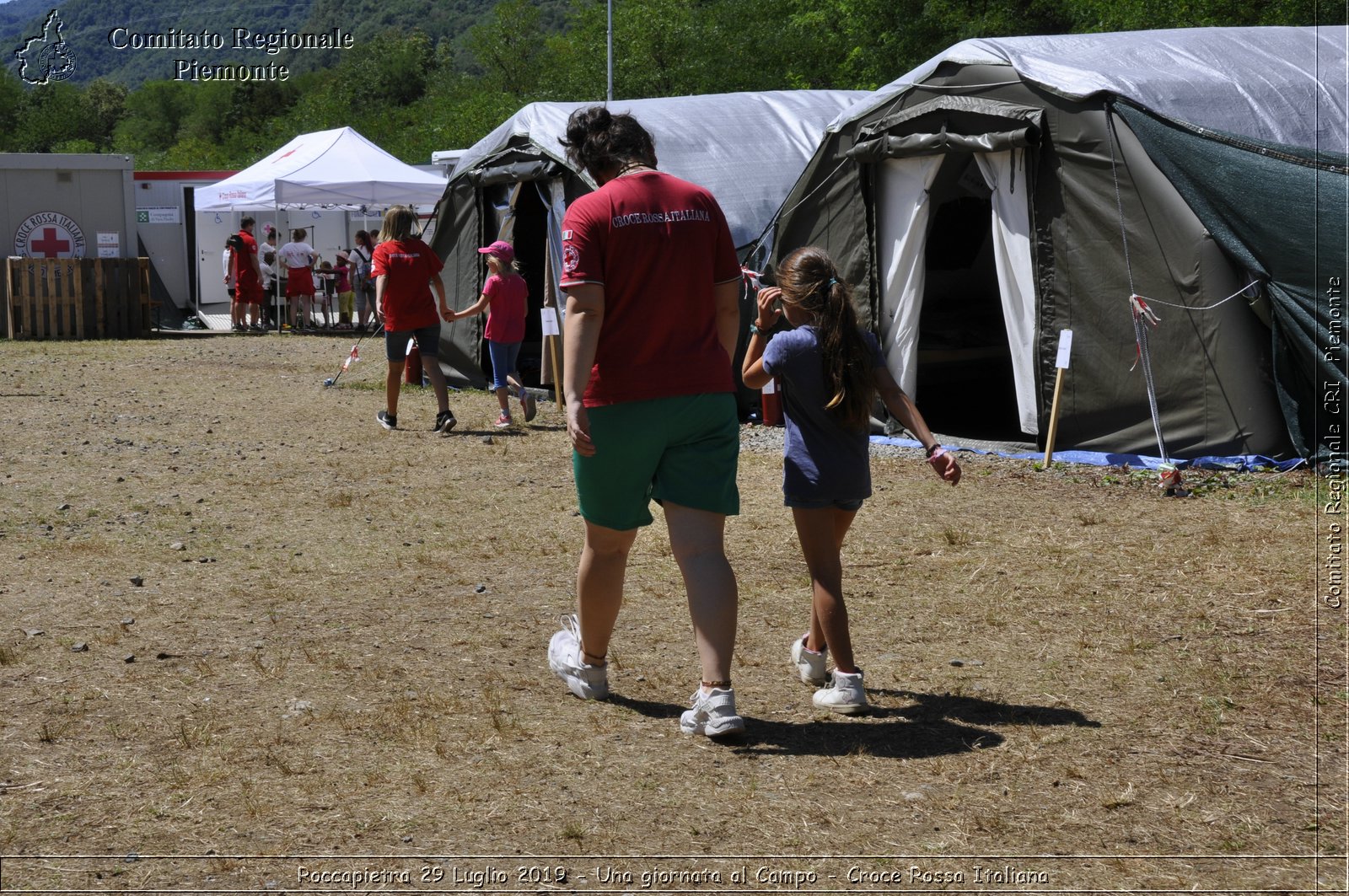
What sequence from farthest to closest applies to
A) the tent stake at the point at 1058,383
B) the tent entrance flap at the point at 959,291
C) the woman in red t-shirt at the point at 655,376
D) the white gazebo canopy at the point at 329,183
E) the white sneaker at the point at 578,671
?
the white gazebo canopy at the point at 329,183 < the tent entrance flap at the point at 959,291 < the tent stake at the point at 1058,383 < the white sneaker at the point at 578,671 < the woman in red t-shirt at the point at 655,376

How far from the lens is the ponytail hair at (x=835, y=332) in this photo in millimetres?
4398

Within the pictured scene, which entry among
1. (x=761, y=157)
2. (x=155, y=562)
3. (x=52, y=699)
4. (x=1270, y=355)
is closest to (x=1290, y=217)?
(x=1270, y=355)

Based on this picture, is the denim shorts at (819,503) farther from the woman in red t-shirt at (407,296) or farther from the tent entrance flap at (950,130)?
the woman in red t-shirt at (407,296)

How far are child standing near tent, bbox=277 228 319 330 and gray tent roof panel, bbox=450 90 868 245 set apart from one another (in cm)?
871

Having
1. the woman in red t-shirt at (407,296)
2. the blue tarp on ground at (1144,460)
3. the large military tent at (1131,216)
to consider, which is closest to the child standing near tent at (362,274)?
the woman in red t-shirt at (407,296)

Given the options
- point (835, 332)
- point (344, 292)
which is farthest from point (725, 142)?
point (344, 292)

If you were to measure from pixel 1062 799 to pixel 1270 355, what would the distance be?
18.9 feet

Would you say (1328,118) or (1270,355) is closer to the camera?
(1270,355)

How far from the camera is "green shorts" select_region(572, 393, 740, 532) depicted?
4.16 meters

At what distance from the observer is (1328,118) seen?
9516 millimetres

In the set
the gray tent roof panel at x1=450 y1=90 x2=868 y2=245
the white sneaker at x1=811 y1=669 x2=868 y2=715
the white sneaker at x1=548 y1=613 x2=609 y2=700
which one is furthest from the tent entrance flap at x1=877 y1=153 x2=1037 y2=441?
the white sneaker at x1=548 y1=613 x2=609 y2=700

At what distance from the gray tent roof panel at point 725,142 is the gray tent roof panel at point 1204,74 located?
88.3 inches

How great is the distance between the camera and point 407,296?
1075cm

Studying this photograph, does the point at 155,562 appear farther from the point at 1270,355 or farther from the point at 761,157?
the point at 761,157
